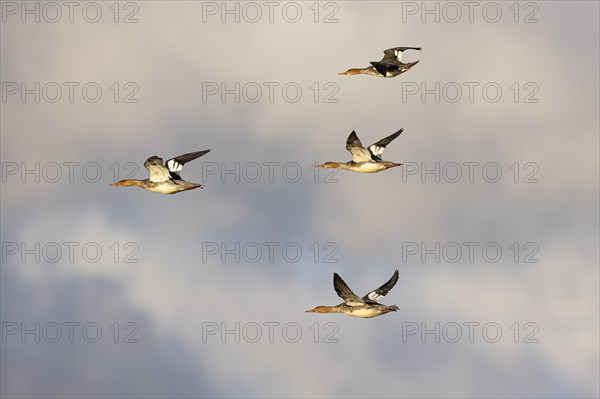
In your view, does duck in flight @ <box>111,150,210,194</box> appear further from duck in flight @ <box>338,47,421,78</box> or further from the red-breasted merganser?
duck in flight @ <box>338,47,421,78</box>

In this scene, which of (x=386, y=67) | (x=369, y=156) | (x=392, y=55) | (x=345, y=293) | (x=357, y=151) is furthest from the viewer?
(x=392, y=55)

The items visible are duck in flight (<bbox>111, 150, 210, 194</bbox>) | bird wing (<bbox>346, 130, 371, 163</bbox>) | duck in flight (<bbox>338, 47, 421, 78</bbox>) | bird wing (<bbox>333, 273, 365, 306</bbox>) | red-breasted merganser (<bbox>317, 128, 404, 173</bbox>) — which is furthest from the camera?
duck in flight (<bbox>338, 47, 421, 78</bbox>)

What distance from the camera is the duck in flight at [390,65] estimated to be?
9500 cm

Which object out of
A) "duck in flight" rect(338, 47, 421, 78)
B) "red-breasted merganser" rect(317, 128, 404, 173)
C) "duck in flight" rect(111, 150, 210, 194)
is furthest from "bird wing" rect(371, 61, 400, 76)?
"duck in flight" rect(111, 150, 210, 194)

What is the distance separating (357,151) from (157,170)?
13990 mm

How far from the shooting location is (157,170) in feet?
293

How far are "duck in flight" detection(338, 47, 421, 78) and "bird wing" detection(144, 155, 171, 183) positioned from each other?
16.6m

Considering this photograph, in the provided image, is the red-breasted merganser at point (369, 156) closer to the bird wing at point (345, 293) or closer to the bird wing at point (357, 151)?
the bird wing at point (357, 151)

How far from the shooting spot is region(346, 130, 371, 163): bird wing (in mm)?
91113

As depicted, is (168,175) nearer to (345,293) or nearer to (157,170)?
(157,170)

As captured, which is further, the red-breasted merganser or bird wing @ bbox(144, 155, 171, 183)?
the red-breasted merganser

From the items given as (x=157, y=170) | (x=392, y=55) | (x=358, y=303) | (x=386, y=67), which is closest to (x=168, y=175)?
(x=157, y=170)

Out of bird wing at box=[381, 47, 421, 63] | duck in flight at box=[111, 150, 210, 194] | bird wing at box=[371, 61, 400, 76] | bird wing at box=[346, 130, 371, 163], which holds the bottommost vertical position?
duck in flight at box=[111, 150, 210, 194]

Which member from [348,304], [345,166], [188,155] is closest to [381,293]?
[348,304]
